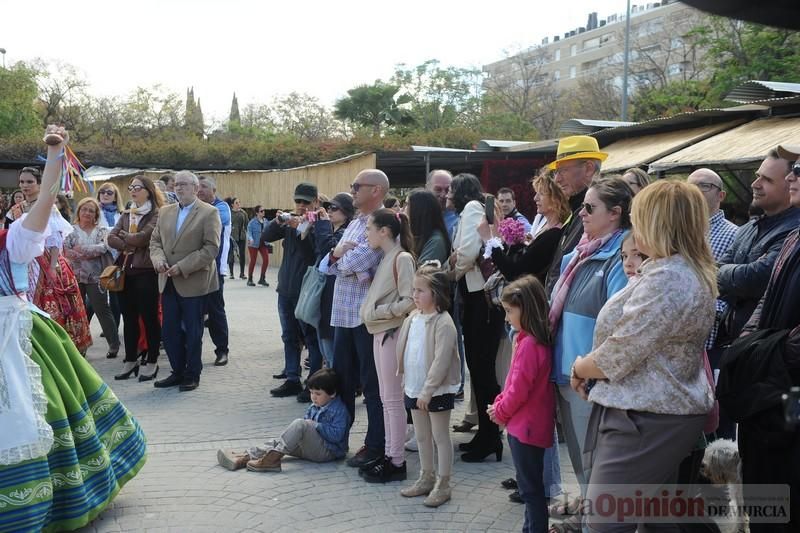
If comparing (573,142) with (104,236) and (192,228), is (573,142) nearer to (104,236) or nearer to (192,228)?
(192,228)

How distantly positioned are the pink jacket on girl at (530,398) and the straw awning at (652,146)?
306 inches

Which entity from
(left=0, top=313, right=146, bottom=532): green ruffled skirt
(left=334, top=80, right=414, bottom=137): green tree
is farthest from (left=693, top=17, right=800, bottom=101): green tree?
(left=0, top=313, right=146, bottom=532): green ruffled skirt

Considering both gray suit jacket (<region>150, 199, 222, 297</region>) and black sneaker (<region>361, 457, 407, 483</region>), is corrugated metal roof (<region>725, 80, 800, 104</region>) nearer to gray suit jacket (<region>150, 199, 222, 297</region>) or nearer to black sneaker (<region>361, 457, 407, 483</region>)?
gray suit jacket (<region>150, 199, 222, 297</region>)

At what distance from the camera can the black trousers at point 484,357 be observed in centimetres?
540

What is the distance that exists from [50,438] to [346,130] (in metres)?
45.3

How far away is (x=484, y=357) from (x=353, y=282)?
42.7 inches

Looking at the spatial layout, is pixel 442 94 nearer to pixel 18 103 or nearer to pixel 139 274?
pixel 18 103

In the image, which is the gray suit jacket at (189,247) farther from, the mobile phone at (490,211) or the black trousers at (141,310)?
the mobile phone at (490,211)

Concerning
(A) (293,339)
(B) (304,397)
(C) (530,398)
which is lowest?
(B) (304,397)

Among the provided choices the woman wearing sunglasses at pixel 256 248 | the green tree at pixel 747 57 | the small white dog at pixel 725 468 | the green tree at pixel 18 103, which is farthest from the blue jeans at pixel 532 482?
the green tree at pixel 18 103

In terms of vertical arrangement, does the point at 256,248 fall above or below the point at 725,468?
below

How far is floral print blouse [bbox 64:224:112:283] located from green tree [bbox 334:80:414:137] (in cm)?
3419

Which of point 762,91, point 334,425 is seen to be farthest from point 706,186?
point 762,91

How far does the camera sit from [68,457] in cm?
398
